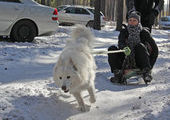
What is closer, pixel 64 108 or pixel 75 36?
pixel 64 108

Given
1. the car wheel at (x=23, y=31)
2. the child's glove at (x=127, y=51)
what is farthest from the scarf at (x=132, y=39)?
the car wheel at (x=23, y=31)

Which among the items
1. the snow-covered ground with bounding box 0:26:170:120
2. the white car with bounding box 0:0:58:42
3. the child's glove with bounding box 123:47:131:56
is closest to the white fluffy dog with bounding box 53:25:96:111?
the snow-covered ground with bounding box 0:26:170:120

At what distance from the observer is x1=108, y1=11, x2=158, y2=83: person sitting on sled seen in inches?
200

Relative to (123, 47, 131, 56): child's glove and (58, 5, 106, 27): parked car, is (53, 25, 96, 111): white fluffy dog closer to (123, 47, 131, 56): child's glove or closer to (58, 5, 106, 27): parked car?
(123, 47, 131, 56): child's glove

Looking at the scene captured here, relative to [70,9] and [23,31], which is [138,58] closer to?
[23,31]

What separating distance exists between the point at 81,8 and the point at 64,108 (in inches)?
651

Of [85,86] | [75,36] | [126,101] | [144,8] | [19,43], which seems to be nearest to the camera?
[85,86]

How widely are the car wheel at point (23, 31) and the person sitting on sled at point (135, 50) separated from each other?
4.23 meters

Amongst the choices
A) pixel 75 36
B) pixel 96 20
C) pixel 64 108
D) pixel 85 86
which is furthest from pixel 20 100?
pixel 96 20

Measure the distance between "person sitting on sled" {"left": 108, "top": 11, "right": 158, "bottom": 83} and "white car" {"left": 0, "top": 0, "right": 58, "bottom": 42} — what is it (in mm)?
4257

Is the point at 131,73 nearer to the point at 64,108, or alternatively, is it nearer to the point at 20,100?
the point at 64,108

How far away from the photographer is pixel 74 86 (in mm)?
3676

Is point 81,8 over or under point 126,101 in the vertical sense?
over

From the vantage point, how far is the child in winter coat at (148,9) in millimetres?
6242
